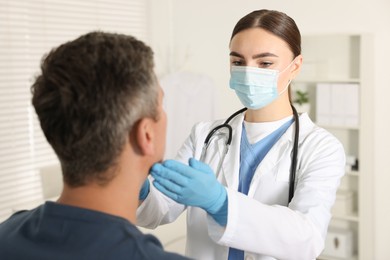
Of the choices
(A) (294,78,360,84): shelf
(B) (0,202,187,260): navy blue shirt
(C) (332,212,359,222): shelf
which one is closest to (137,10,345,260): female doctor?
(B) (0,202,187,260): navy blue shirt

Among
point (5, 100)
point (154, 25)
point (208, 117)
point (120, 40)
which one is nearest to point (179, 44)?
point (154, 25)

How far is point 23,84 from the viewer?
10.8 feet

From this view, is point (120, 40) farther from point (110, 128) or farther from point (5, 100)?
point (5, 100)

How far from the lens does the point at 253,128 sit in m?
1.62

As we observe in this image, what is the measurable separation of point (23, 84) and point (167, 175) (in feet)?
7.81

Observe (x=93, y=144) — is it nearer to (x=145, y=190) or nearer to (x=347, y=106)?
(x=145, y=190)

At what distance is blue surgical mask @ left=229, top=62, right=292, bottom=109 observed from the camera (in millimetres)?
1628

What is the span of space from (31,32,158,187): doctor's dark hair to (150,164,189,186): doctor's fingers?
0.62 ft

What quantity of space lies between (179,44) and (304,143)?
2854 millimetres

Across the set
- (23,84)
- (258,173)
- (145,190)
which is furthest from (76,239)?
(23,84)

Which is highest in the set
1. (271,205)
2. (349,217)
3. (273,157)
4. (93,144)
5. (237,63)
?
(237,63)

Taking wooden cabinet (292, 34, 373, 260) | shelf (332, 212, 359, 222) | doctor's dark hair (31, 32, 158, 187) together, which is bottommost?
shelf (332, 212, 359, 222)

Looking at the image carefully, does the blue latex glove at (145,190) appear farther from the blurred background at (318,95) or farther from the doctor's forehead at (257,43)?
the blurred background at (318,95)

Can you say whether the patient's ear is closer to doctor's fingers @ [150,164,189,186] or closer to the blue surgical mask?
doctor's fingers @ [150,164,189,186]
